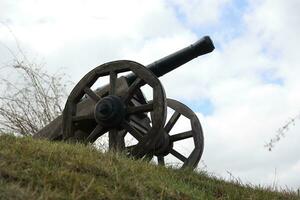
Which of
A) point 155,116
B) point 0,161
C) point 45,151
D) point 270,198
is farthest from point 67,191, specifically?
point 155,116

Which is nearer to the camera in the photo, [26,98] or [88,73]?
[88,73]

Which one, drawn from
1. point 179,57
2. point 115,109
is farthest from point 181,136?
point 115,109

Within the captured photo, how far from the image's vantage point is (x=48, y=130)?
9.84 metres

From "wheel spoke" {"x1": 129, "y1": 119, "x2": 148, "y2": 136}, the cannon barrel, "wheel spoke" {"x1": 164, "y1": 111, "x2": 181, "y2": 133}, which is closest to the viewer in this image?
"wheel spoke" {"x1": 129, "y1": 119, "x2": 148, "y2": 136}

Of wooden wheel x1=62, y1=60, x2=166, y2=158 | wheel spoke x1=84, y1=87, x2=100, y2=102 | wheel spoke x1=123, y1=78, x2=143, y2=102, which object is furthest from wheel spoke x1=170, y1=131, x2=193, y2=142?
wheel spoke x1=84, y1=87, x2=100, y2=102

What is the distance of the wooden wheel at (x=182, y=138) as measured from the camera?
10.3 meters

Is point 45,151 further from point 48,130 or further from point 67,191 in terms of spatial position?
point 48,130

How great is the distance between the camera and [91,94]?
9.18 m

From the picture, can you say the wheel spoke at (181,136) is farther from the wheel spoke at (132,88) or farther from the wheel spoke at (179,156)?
the wheel spoke at (132,88)

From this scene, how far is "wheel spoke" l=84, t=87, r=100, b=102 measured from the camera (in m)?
9.10

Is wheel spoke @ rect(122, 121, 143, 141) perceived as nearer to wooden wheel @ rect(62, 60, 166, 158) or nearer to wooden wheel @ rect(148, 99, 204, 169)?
wooden wheel @ rect(62, 60, 166, 158)

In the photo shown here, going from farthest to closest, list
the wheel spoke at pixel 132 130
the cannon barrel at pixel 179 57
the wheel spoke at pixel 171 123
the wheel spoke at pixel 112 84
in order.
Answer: the wheel spoke at pixel 171 123
the cannon barrel at pixel 179 57
the wheel spoke at pixel 112 84
the wheel spoke at pixel 132 130

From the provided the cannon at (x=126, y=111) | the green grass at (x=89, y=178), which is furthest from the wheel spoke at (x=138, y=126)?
the green grass at (x=89, y=178)

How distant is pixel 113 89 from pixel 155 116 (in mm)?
867
